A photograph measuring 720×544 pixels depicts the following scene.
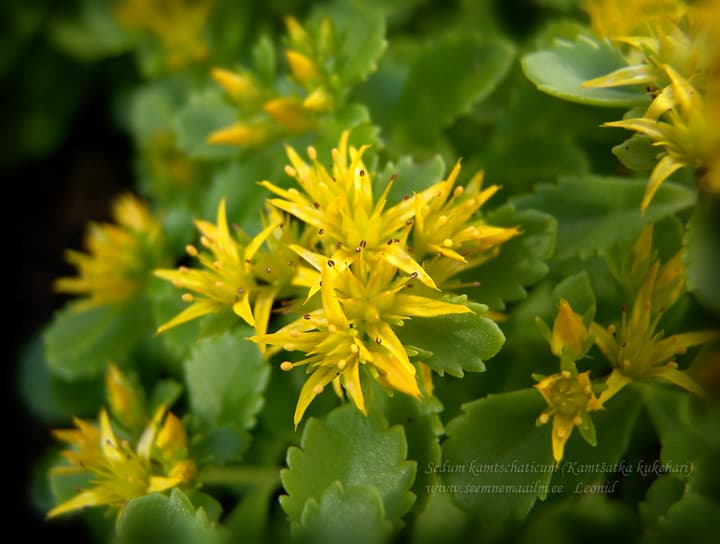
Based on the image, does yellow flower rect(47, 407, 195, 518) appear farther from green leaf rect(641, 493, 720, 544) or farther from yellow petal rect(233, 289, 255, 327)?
green leaf rect(641, 493, 720, 544)

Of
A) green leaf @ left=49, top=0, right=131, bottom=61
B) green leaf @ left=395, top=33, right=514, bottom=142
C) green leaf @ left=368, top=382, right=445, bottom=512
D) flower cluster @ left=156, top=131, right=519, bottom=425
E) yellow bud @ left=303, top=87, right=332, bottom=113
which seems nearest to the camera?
flower cluster @ left=156, top=131, right=519, bottom=425

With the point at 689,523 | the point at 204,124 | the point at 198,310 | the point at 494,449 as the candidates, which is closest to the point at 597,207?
the point at 494,449

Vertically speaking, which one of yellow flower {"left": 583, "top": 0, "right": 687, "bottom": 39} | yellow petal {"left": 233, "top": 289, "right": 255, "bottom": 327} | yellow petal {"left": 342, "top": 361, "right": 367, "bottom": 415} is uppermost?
yellow flower {"left": 583, "top": 0, "right": 687, "bottom": 39}

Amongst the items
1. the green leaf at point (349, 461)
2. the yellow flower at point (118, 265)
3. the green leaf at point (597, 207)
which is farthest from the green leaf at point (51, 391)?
the green leaf at point (597, 207)

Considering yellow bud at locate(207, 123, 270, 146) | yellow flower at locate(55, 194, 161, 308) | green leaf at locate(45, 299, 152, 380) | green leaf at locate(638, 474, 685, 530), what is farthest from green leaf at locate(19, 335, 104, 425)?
green leaf at locate(638, 474, 685, 530)

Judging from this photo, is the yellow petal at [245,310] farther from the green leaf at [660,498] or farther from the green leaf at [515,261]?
the green leaf at [660,498]
